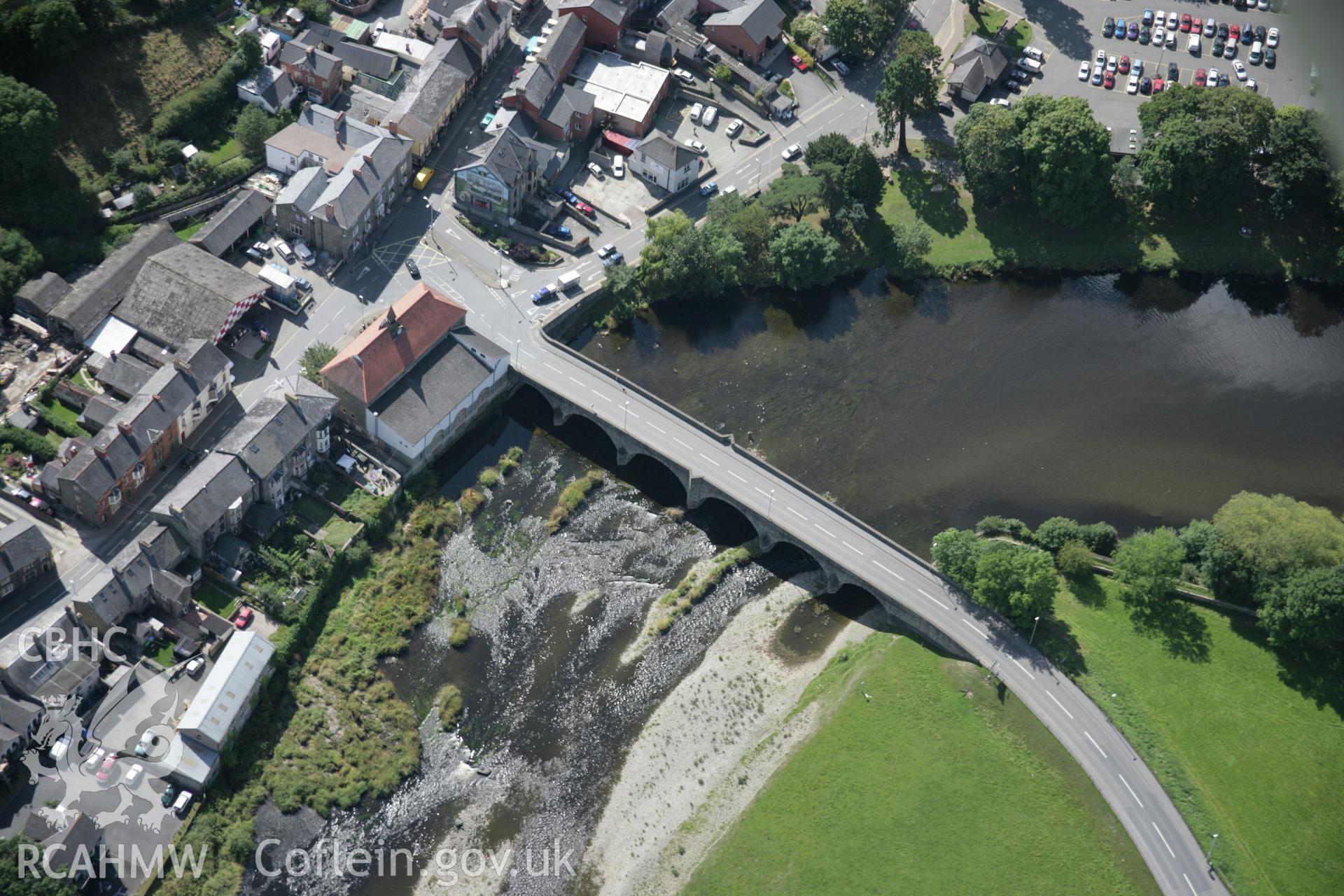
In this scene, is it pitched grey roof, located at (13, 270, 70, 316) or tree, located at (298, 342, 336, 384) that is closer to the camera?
pitched grey roof, located at (13, 270, 70, 316)

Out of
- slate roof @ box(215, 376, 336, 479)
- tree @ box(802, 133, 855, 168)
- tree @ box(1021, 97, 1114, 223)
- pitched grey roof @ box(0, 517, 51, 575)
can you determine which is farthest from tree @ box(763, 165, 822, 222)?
pitched grey roof @ box(0, 517, 51, 575)

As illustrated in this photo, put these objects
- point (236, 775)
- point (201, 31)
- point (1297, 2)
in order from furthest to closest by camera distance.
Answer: point (201, 31)
point (236, 775)
point (1297, 2)

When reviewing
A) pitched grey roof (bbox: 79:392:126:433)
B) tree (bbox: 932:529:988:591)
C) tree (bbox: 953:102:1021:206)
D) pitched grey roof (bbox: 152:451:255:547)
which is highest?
tree (bbox: 953:102:1021:206)

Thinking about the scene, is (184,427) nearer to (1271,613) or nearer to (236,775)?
(236,775)

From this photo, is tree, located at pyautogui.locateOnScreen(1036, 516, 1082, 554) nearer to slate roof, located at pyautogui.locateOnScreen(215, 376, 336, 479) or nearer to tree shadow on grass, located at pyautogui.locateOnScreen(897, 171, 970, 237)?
tree shadow on grass, located at pyautogui.locateOnScreen(897, 171, 970, 237)

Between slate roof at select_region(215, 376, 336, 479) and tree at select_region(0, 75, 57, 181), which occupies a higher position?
tree at select_region(0, 75, 57, 181)

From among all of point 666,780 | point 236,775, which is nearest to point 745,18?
point 666,780

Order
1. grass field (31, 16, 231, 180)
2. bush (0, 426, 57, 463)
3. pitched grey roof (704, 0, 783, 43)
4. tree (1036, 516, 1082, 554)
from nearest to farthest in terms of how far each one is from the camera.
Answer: bush (0, 426, 57, 463) < tree (1036, 516, 1082, 554) < grass field (31, 16, 231, 180) < pitched grey roof (704, 0, 783, 43)
